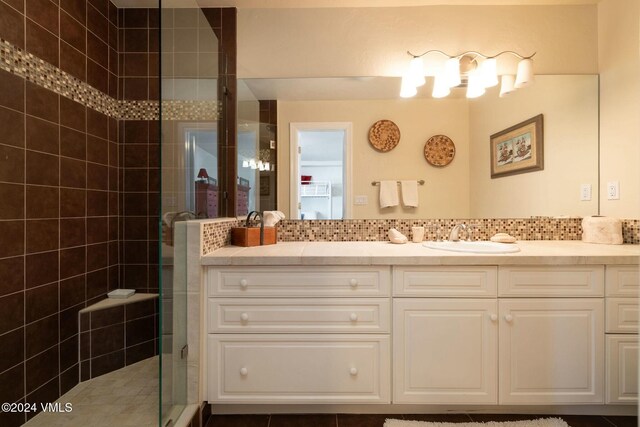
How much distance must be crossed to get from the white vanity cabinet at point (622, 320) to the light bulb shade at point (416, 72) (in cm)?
142

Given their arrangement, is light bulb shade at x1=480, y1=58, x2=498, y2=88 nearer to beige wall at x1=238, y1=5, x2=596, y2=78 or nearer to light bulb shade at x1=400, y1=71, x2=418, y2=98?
beige wall at x1=238, y1=5, x2=596, y2=78

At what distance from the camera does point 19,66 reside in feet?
4.50

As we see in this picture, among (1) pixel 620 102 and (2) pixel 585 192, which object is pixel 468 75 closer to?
(1) pixel 620 102

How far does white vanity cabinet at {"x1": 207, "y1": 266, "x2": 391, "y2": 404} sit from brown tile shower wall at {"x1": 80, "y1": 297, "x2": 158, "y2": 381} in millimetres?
922

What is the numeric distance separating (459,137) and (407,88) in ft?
1.54

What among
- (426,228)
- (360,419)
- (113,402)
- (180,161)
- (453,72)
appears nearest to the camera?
(180,161)

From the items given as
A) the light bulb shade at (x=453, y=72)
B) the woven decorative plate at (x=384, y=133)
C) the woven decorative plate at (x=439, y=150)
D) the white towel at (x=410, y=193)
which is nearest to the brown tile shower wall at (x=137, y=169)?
the woven decorative plate at (x=384, y=133)

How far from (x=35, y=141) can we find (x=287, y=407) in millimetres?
1896

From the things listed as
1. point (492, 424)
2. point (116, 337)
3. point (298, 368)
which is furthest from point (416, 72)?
point (116, 337)

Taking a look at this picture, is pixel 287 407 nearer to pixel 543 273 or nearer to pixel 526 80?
pixel 543 273

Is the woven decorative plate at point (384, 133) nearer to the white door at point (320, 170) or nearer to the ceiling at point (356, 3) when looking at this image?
the white door at point (320, 170)

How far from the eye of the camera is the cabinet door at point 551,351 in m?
1.35

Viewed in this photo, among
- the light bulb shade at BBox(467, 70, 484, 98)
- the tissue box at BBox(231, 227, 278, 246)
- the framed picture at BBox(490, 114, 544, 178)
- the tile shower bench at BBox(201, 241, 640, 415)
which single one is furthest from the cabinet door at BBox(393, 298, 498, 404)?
the light bulb shade at BBox(467, 70, 484, 98)

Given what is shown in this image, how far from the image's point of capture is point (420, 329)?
1.36m
